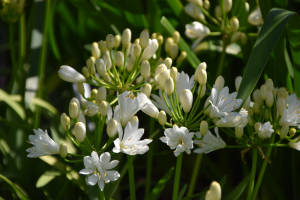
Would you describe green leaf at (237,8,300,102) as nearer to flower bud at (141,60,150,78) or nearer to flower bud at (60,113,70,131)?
flower bud at (141,60,150,78)

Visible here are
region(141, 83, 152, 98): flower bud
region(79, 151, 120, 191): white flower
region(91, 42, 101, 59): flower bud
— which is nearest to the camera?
region(79, 151, 120, 191): white flower

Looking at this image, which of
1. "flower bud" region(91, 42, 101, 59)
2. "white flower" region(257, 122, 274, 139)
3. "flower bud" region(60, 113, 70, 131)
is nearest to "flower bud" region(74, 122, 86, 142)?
"flower bud" region(60, 113, 70, 131)

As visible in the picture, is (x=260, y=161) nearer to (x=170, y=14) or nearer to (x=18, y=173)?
(x=170, y=14)

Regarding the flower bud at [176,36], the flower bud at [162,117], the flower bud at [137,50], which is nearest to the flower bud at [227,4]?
the flower bud at [176,36]

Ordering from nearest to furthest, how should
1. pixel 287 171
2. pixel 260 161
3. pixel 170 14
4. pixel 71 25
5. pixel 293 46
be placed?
pixel 293 46 → pixel 260 161 → pixel 287 171 → pixel 170 14 → pixel 71 25

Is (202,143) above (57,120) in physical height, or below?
above

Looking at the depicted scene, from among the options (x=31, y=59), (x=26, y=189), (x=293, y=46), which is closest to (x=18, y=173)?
(x=26, y=189)

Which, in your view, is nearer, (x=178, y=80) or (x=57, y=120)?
(x=178, y=80)
